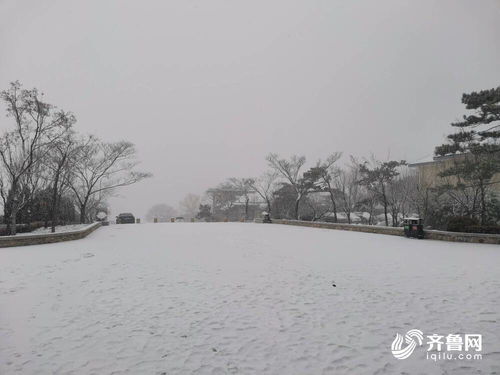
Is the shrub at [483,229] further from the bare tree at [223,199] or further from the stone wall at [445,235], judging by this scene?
the bare tree at [223,199]

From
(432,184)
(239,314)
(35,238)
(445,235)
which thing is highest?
(432,184)


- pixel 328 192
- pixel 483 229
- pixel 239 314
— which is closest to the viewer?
pixel 239 314

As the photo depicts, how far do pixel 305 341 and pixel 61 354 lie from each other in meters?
2.92

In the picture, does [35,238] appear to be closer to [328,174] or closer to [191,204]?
[328,174]

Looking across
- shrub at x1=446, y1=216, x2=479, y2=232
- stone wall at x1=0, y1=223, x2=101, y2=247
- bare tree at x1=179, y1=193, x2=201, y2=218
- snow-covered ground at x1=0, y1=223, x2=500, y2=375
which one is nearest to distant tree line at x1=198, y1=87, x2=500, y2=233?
shrub at x1=446, y1=216, x2=479, y2=232

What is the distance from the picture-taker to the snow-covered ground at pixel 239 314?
10.3 ft

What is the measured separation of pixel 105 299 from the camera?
5066 mm

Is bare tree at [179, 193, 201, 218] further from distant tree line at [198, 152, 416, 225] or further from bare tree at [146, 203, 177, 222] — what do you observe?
distant tree line at [198, 152, 416, 225]

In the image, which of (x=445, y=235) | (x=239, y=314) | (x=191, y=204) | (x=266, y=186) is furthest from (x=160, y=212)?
(x=239, y=314)

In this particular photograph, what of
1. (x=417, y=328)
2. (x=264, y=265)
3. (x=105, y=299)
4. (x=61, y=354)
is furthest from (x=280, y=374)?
(x=264, y=265)

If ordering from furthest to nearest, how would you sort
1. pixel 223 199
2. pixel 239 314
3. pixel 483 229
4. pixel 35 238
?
1. pixel 223 199
2. pixel 483 229
3. pixel 35 238
4. pixel 239 314

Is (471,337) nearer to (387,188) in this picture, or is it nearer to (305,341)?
(305,341)

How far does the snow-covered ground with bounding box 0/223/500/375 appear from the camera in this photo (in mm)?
3148

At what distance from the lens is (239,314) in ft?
14.6
